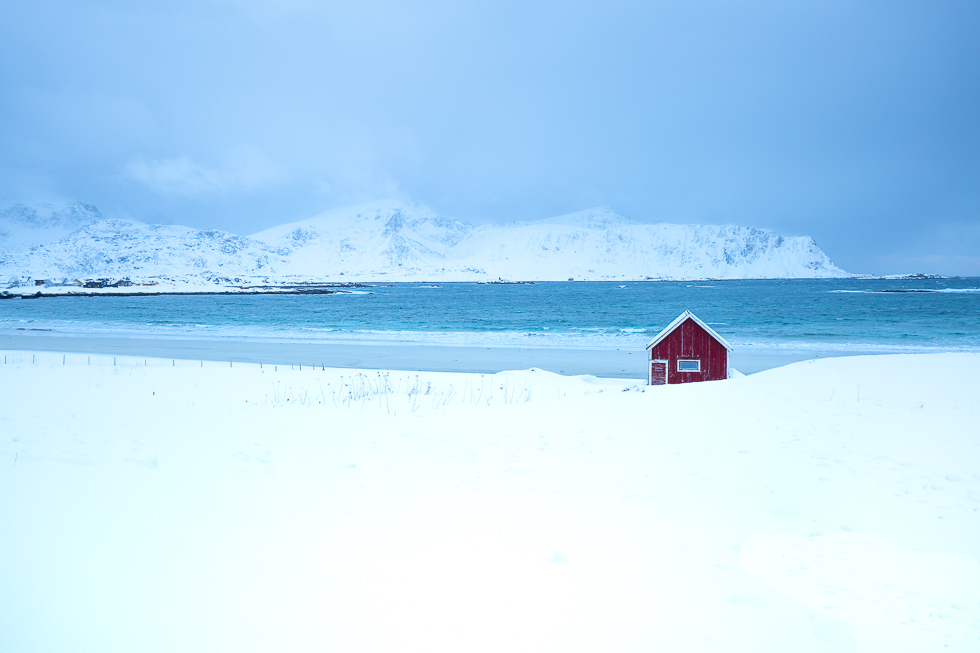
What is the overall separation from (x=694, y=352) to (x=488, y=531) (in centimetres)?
1512

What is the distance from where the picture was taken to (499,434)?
8.95m

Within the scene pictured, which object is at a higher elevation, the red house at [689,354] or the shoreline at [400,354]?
the red house at [689,354]

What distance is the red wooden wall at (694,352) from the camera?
18.3 m

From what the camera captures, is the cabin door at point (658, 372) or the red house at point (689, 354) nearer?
A: the red house at point (689, 354)

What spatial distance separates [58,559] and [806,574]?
6.34m

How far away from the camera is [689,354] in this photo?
1853 cm

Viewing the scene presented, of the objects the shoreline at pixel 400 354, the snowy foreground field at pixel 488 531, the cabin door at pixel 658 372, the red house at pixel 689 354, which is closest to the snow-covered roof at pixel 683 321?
the red house at pixel 689 354

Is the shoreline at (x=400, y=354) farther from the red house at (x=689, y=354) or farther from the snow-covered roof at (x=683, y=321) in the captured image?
the snow-covered roof at (x=683, y=321)

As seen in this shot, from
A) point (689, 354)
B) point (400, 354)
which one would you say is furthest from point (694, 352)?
point (400, 354)

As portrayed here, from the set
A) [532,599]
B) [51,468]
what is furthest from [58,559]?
[532,599]

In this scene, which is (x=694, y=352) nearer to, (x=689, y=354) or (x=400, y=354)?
(x=689, y=354)

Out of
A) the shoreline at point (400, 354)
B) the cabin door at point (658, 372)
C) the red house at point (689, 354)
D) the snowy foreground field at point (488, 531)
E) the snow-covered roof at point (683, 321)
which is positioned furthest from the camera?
the shoreline at point (400, 354)

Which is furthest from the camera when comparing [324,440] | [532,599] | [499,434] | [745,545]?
[499,434]

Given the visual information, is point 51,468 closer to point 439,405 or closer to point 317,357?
point 439,405
